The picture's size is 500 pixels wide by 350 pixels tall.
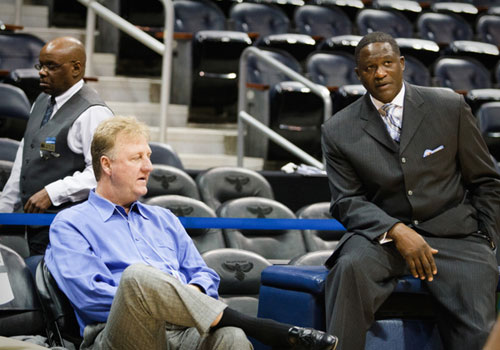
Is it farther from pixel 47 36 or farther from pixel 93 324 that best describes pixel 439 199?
pixel 47 36

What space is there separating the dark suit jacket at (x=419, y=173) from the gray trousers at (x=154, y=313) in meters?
0.56

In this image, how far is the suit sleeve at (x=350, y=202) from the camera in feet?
7.99

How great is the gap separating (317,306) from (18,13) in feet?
12.0

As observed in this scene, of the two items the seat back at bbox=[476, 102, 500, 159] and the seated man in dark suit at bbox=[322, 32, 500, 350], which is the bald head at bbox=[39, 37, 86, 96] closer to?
the seated man in dark suit at bbox=[322, 32, 500, 350]

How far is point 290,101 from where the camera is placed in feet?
17.1

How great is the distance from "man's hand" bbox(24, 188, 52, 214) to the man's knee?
3.21ft

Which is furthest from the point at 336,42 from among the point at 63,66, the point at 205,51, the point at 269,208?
the point at 63,66

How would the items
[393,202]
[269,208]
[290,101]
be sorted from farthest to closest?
[290,101]
[269,208]
[393,202]

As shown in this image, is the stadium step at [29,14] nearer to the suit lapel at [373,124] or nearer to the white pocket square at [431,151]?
the suit lapel at [373,124]

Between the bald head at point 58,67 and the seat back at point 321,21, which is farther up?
the seat back at point 321,21

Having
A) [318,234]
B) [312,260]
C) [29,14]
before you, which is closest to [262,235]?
[318,234]

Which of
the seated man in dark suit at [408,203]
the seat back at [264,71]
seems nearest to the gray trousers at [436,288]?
the seated man in dark suit at [408,203]

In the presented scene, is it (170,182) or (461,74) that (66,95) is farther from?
(461,74)

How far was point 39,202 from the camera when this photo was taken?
9.23ft
